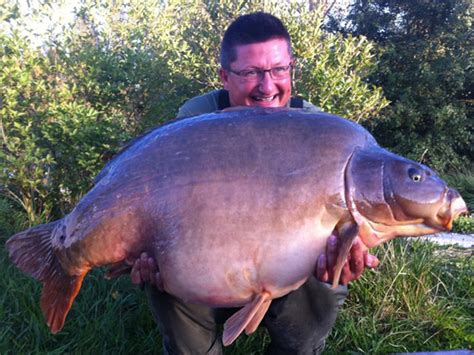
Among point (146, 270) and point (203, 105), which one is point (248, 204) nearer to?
point (146, 270)

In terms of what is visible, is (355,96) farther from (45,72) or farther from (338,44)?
(45,72)

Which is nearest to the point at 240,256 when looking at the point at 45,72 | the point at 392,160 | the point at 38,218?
the point at 392,160

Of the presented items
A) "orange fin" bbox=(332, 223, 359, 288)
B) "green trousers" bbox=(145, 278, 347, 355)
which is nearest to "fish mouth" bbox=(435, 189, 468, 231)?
"orange fin" bbox=(332, 223, 359, 288)

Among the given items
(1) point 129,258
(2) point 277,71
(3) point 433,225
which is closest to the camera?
(3) point 433,225

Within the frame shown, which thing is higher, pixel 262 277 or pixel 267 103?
pixel 267 103

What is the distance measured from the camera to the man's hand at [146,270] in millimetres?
1723

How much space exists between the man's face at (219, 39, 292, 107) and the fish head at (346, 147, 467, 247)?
37.6 inches

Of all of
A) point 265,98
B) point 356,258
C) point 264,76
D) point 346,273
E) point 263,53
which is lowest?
point 346,273

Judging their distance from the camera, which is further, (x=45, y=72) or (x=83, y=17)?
(x=83, y=17)

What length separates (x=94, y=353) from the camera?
8.19 ft

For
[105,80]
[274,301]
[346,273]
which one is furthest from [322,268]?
[105,80]

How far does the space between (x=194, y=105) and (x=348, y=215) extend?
1.41 m

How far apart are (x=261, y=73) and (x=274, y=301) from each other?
43.8 inches

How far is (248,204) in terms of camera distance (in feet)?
5.14
